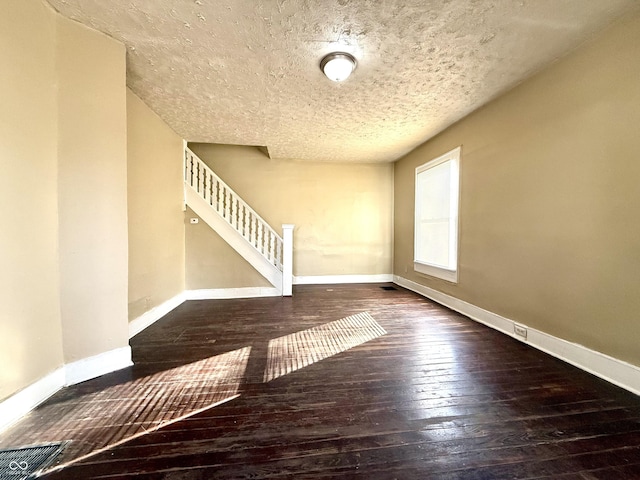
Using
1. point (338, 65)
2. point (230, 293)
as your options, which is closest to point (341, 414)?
point (338, 65)

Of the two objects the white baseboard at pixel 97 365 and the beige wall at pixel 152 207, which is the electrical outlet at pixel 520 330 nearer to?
the white baseboard at pixel 97 365

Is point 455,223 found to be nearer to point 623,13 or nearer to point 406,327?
point 406,327

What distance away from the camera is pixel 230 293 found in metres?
4.32

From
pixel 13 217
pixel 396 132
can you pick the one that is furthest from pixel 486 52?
pixel 13 217

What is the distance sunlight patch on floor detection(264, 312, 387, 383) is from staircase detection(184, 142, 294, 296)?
1692mm

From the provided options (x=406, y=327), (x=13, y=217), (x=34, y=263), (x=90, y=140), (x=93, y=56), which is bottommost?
(x=406, y=327)

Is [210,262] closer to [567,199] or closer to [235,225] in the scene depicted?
[235,225]

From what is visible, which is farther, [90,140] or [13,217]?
[90,140]

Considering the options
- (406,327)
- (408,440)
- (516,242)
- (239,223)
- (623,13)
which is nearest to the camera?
(408,440)

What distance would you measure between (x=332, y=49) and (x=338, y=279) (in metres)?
4.27

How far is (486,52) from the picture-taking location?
2.01m

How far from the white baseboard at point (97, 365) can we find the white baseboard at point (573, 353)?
12.1 ft

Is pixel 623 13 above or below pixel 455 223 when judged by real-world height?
above

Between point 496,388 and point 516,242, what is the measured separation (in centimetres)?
154
